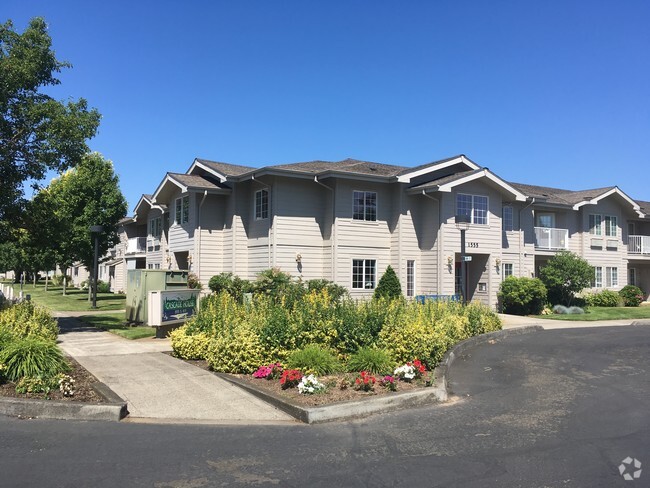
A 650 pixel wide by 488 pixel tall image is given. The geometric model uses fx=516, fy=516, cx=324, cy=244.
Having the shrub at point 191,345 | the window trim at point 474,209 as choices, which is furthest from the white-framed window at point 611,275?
the shrub at point 191,345

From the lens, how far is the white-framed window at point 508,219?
1054 inches

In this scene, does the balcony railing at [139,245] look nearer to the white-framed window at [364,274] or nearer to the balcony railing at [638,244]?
the white-framed window at [364,274]

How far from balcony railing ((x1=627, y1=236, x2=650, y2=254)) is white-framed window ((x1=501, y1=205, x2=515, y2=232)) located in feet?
37.3

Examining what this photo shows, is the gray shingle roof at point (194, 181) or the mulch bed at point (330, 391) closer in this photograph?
the mulch bed at point (330, 391)

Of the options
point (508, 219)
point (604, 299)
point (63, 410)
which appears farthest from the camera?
point (604, 299)

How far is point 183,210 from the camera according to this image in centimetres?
Answer: 2534

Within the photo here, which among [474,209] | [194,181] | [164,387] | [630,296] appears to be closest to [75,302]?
[194,181]

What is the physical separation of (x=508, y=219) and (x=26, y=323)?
894 inches

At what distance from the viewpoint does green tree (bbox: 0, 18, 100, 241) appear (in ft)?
45.3

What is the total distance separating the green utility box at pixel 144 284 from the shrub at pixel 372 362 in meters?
9.72

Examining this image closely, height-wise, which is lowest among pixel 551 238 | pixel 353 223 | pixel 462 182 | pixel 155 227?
pixel 551 238

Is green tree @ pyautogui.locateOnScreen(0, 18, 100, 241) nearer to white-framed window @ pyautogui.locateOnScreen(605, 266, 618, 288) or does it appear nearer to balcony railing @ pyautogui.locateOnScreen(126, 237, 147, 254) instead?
balcony railing @ pyautogui.locateOnScreen(126, 237, 147, 254)

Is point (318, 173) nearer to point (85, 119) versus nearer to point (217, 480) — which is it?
point (85, 119)

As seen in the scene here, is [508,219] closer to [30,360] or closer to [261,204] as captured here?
[261,204]
